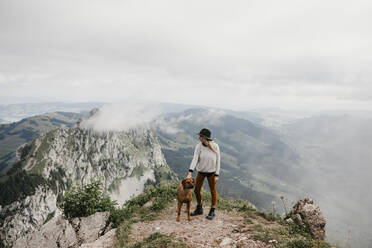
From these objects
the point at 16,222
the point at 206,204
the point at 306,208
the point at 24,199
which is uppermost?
the point at 306,208

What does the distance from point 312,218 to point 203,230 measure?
6785 millimetres

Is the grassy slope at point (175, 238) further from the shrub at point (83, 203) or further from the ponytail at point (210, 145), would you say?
the ponytail at point (210, 145)

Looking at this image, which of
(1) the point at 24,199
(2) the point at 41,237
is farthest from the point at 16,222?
(2) the point at 41,237

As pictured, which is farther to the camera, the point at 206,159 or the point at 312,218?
the point at 312,218

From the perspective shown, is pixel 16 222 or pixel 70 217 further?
pixel 16 222

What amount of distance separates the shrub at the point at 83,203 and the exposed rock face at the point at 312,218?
1309 centimetres

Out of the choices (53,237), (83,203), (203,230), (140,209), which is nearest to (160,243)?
(203,230)

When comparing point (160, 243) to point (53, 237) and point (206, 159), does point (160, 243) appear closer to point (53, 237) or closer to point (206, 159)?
point (206, 159)

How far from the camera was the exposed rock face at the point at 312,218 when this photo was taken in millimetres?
11516

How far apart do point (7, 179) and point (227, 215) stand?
26610cm

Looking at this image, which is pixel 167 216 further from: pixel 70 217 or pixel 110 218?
pixel 70 217

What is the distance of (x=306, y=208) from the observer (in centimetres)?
1232

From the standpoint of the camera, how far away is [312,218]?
1183 centimetres

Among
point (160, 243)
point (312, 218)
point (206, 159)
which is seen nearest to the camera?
point (160, 243)
